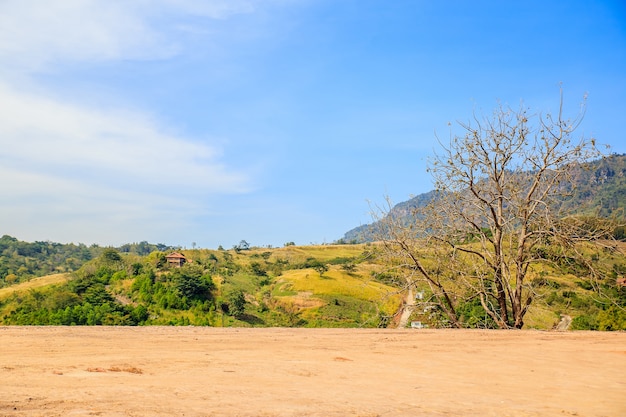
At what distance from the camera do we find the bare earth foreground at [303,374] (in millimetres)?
5062

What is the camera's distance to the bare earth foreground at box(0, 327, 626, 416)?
506cm

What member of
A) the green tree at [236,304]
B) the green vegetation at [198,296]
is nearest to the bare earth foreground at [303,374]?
the green vegetation at [198,296]

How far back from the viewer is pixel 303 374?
6836 mm

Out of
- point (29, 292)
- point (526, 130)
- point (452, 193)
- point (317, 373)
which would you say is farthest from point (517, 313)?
point (29, 292)

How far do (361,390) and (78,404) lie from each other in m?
2.88

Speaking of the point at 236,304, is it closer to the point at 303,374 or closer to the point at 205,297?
the point at 205,297

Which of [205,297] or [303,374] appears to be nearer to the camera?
[303,374]

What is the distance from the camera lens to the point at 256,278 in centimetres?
6825

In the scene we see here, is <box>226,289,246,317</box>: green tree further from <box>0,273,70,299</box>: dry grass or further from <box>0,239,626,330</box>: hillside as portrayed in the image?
<box>0,273,70,299</box>: dry grass

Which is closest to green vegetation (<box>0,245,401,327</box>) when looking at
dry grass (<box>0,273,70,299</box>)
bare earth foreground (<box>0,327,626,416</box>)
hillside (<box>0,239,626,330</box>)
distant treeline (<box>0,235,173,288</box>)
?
hillside (<box>0,239,626,330</box>)

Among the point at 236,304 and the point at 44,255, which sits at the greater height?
the point at 44,255

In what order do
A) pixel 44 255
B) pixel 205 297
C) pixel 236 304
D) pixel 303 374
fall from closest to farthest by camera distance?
pixel 303 374
pixel 236 304
pixel 205 297
pixel 44 255

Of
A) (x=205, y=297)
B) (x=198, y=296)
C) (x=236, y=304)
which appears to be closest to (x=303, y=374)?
(x=236, y=304)

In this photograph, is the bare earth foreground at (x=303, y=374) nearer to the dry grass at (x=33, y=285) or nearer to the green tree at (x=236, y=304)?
the green tree at (x=236, y=304)
